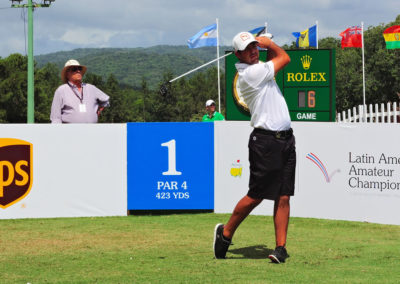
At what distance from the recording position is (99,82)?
106750mm

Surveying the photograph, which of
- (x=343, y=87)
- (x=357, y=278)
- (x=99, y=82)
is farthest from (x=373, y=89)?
(x=357, y=278)

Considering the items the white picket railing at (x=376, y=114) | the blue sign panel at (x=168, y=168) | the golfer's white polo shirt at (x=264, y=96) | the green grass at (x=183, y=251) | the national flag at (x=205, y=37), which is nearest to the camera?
the green grass at (x=183, y=251)

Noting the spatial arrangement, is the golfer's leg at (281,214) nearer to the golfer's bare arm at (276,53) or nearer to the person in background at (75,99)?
the golfer's bare arm at (276,53)

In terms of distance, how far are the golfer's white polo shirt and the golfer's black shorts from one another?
8 cm

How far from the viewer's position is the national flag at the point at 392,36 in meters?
26.2

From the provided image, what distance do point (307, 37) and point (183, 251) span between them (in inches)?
1018

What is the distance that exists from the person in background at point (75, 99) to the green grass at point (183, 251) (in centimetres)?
143

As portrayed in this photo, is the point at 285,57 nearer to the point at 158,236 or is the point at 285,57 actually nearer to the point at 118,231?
the point at 158,236

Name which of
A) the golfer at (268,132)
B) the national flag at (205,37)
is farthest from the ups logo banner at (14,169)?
the national flag at (205,37)

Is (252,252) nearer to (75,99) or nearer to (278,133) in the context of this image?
(278,133)

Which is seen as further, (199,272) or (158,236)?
(158,236)

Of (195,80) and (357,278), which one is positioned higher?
(195,80)

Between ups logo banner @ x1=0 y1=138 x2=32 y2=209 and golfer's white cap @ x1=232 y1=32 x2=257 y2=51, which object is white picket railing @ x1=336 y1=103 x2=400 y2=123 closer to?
ups logo banner @ x1=0 y1=138 x2=32 y2=209

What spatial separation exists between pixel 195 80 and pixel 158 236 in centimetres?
12936
